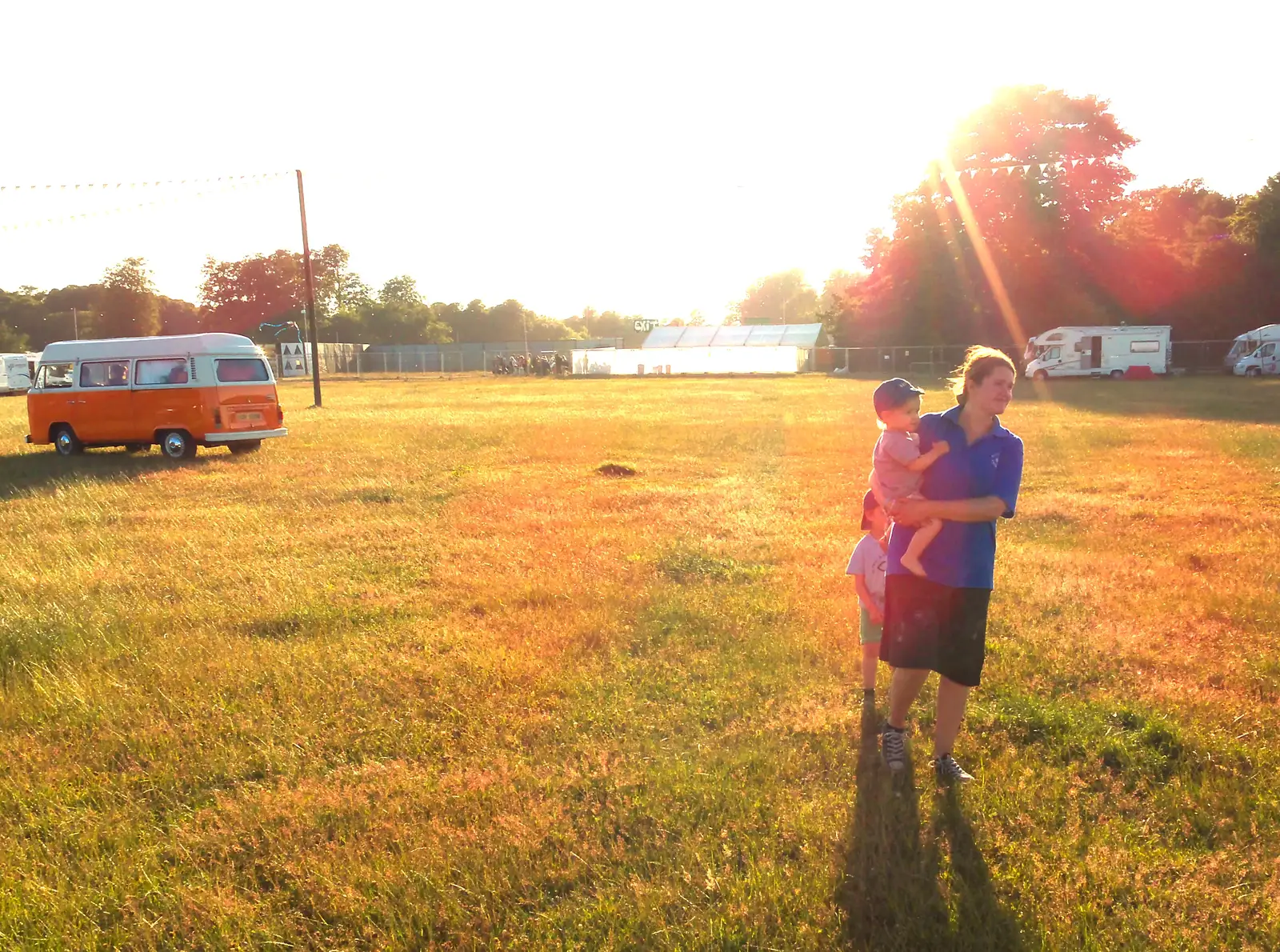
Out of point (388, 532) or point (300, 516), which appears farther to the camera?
point (300, 516)

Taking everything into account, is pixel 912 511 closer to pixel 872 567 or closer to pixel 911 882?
pixel 872 567

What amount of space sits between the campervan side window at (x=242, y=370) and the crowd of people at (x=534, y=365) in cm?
4549

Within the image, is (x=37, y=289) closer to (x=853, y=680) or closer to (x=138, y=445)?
(x=138, y=445)

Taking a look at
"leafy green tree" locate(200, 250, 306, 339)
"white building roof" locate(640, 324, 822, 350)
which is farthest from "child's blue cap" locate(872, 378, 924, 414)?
"leafy green tree" locate(200, 250, 306, 339)

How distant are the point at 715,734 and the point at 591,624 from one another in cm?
174

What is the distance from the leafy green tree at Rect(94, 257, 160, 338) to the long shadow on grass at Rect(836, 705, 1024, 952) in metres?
88.5

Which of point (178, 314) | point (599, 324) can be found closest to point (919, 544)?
point (178, 314)

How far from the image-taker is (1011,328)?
45.5 metres

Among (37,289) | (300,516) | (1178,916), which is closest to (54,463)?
(300,516)

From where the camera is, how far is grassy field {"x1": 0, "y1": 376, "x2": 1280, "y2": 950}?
2992 mm

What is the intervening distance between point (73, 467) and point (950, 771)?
15.6 m

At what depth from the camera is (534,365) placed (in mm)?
64438

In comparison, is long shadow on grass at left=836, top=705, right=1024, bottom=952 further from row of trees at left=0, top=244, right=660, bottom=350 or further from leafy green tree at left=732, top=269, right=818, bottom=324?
leafy green tree at left=732, top=269, right=818, bottom=324

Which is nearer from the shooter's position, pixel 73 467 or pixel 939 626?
pixel 939 626
